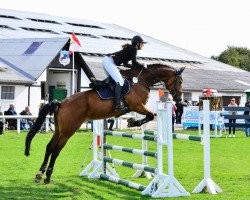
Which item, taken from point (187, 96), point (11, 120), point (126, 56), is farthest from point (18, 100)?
point (126, 56)

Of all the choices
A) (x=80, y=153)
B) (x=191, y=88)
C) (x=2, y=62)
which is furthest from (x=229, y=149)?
(x=191, y=88)

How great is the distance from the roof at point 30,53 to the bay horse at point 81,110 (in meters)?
30.0

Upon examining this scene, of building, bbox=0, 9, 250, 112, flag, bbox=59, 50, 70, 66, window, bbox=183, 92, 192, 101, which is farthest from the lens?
window, bbox=183, 92, 192, 101

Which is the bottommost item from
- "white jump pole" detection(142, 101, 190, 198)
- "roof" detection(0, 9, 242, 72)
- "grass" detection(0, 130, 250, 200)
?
"grass" detection(0, 130, 250, 200)

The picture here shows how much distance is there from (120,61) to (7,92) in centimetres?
2873

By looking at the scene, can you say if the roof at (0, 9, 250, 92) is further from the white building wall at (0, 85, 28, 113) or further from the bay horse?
the bay horse

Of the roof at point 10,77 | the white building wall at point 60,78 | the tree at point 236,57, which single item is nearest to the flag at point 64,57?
the white building wall at point 60,78

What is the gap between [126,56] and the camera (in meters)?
11.5

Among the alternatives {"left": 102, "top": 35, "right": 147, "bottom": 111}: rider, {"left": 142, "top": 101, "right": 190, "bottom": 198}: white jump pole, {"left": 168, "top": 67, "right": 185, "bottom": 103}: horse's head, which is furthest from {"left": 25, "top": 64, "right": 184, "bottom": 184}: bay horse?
{"left": 142, "top": 101, "right": 190, "bottom": 198}: white jump pole

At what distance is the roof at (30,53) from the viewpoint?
1682 inches

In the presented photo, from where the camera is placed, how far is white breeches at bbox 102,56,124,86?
446 inches

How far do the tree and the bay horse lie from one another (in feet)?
297

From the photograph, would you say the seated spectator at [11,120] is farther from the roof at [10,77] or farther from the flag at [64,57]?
the flag at [64,57]

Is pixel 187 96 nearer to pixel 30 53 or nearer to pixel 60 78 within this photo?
pixel 60 78
